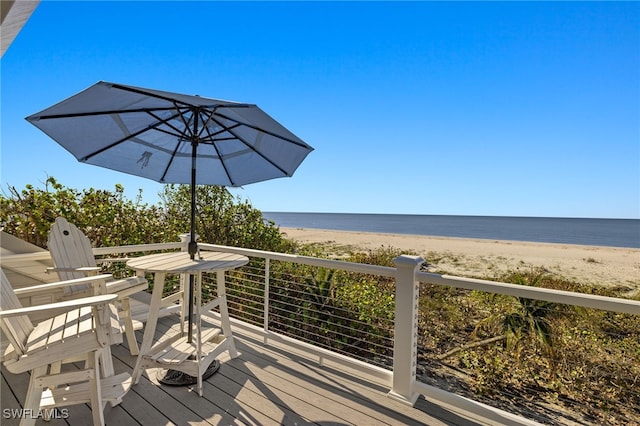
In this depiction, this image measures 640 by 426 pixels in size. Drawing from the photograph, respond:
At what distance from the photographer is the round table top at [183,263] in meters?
2.23

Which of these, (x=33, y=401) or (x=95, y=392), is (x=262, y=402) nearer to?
(x=95, y=392)

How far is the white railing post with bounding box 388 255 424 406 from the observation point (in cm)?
242

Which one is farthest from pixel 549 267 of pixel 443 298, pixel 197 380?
pixel 197 380

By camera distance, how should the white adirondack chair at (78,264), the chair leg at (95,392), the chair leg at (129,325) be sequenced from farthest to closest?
1. the chair leg at (129,325)
2. the white adirondack chair at (78,264)
3. the chair leg at (95,392)

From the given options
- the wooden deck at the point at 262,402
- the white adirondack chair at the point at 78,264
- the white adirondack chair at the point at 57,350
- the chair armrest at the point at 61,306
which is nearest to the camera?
the chair armrest at the point at 61,306

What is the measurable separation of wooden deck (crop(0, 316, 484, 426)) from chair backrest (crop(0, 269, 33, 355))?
66 centimetres

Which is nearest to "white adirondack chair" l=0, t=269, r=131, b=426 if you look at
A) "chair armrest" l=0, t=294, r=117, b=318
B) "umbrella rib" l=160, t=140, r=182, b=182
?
"chair armrest" l=0, t=294, r=117, b=318

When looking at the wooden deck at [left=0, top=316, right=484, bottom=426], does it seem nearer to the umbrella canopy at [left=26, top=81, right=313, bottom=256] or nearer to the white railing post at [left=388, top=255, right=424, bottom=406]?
the white railing post at [left=388, top=255, right=424, bottom=406]

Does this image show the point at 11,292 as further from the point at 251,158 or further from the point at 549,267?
the point at 549,267

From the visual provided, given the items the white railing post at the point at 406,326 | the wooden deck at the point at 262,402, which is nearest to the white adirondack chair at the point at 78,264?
the wooden deck at the point at 262,402

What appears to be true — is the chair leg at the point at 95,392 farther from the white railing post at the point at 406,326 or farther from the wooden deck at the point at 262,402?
the white railing post at the point at 406,326

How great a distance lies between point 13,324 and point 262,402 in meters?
1.57

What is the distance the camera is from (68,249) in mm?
2943

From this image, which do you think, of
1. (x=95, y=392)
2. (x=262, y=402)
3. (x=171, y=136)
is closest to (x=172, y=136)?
(x=171, y=136)
